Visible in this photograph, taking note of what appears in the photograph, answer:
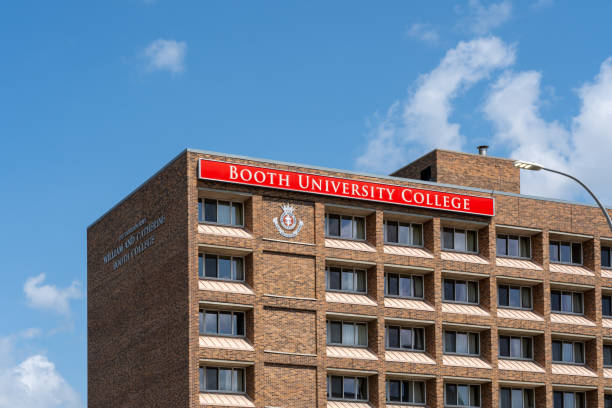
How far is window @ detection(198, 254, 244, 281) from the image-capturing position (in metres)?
60.8

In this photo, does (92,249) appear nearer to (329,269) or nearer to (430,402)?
(329,269)

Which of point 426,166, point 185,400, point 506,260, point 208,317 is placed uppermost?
point 426,166

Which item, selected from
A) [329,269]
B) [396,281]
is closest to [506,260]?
[396,281]

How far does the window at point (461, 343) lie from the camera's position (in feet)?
220

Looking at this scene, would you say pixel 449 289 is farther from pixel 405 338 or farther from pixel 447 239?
pixel 405 338

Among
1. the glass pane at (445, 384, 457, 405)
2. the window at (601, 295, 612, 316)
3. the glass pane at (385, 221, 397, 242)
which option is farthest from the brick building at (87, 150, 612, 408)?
the glass pane at (445, 384, 457, 405)

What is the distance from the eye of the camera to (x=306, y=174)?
6297cm

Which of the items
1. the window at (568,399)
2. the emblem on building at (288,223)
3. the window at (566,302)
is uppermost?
the emblem on building at (288,223)

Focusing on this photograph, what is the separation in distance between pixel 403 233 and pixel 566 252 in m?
11.4

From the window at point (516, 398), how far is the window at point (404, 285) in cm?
749

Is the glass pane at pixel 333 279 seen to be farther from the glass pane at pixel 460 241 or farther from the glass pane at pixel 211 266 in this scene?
the glass pane at pixel 460 241

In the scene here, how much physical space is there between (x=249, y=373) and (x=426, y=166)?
19786 mm

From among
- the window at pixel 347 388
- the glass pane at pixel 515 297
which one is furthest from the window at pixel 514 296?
the window at pixel 347 388

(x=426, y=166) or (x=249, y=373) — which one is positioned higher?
(x=426, y=166)
